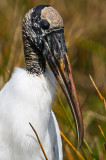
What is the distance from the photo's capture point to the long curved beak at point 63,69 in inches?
88.7

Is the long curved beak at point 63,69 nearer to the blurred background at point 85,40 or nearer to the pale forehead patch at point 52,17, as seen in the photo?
the pale forehead patch at point 52,17

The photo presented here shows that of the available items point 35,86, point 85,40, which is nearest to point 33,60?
point 35,86

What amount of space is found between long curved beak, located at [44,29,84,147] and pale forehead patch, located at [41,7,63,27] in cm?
5

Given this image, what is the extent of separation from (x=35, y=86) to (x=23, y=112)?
6.3 inches

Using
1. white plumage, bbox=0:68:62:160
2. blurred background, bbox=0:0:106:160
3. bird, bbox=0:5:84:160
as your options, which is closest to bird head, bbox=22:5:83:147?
bird, bbox=0:5:84:160

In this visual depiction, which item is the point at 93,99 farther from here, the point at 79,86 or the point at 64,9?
the point at 64,9

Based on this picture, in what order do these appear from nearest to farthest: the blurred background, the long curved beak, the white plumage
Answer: the long curved beak → the white plumage → the blurred background

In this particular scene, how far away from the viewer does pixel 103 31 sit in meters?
5.16

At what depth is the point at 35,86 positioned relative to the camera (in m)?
2.39

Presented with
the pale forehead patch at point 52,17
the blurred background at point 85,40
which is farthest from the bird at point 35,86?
the blurred background at point 85,40

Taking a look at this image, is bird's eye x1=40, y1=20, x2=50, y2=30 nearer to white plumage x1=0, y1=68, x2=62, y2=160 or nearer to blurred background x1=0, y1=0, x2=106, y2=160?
white plumage x1=0, y1=68, x2=62, y2=160

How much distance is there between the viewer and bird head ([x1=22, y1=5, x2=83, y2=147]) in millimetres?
2266

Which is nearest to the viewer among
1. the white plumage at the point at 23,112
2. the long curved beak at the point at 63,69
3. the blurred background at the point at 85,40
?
the long curved beak at the point at 63,69

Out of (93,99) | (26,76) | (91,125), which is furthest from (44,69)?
(93,99)
